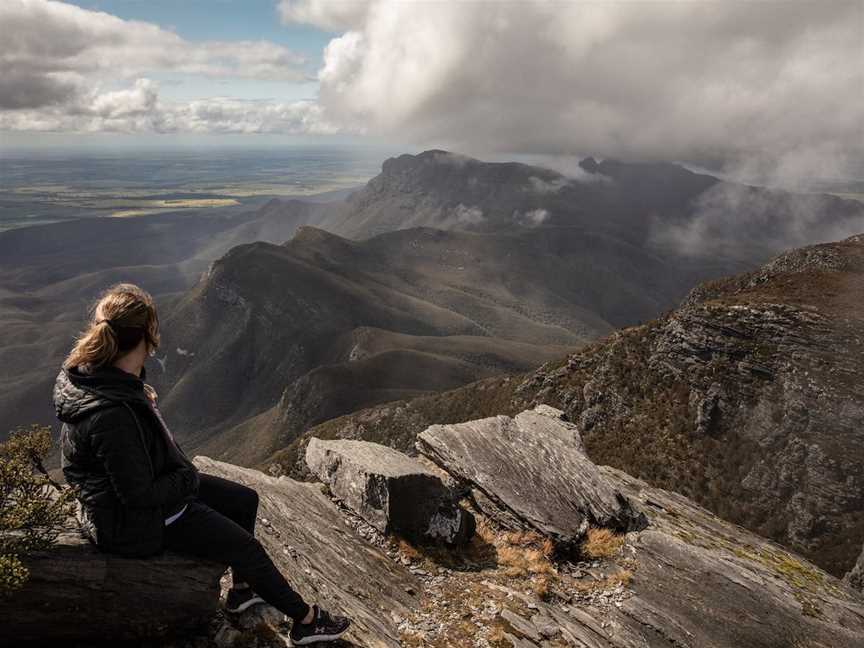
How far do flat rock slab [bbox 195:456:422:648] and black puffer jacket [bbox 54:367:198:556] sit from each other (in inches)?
232

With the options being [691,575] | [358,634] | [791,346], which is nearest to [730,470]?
[791,346]

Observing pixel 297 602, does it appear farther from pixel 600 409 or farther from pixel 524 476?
pixel 600 409

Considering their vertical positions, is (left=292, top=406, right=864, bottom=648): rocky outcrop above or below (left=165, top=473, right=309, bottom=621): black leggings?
below

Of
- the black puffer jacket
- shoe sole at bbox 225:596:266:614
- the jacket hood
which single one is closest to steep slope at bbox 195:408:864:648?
shoe sole at bbox 225:596:266:614

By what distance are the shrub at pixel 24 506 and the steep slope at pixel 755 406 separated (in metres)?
82.9

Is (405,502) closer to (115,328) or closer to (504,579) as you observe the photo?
(504,579)

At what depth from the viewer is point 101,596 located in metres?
9.72

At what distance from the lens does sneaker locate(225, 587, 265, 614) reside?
11.4 meters

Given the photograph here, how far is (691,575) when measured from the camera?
62.7 ft

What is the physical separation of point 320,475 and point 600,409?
87.1 metres

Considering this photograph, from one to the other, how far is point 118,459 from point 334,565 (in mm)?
9657

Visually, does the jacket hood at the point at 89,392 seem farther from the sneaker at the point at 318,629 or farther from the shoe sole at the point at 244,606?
the sneaker at the point at 318,629

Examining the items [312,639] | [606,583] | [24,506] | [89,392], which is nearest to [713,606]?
[606,583]

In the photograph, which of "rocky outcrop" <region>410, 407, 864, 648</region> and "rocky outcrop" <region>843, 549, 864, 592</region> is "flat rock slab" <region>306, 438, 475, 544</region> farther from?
"rocky outcrop" <region>843, 549, 864, 592</region>
